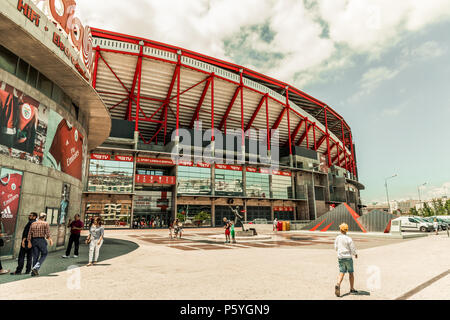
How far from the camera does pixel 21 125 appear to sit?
31.9ft

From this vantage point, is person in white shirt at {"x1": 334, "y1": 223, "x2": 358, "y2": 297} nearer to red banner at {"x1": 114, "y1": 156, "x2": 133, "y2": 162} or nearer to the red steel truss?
the red steel truss

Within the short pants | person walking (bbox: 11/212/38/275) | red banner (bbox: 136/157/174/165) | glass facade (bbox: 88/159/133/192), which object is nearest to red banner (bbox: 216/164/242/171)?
red banner (bbox: 136/157/174/165)

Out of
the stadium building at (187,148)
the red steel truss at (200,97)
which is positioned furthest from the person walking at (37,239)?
the stadium building at (187,148)

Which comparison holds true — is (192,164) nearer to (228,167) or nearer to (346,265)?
(228,167)

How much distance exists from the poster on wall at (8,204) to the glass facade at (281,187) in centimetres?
4706

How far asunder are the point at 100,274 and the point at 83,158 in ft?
34.2

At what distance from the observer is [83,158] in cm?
1577

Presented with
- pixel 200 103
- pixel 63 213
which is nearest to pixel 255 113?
pixel 200 103

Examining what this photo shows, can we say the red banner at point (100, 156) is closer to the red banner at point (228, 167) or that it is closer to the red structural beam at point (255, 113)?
the red banner at point (228, 167)

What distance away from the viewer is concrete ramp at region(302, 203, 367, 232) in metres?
27.2

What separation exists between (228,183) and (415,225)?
2758cm

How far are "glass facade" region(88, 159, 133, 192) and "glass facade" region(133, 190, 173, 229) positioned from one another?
5.28m
